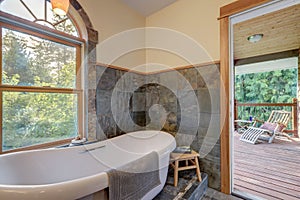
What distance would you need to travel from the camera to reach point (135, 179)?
122 centimetres

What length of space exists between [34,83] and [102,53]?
36.0 inches

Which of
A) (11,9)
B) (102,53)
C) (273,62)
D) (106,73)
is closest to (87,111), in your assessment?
→ (106,73)

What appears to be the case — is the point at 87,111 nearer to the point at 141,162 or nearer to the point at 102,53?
the point at 102,53

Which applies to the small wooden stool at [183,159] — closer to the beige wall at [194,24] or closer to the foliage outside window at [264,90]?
the beige wall at [194,24]

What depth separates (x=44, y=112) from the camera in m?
1.80

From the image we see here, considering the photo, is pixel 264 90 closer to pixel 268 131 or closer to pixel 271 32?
pixel 268 131

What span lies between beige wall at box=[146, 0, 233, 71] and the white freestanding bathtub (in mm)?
1202

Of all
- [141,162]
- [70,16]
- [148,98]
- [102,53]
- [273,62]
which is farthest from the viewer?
[273,62]

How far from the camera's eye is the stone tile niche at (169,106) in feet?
6.75

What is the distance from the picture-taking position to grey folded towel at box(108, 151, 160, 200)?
1.05 metres

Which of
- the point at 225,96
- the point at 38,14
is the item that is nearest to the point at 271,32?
the point at 225,96

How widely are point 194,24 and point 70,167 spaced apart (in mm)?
2355

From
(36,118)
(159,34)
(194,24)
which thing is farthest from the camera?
(159,34)

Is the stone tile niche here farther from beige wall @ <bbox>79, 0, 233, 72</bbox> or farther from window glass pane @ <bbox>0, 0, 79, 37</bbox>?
window glass pane @ <bbox>0, 0, 79, 37</bbox>
